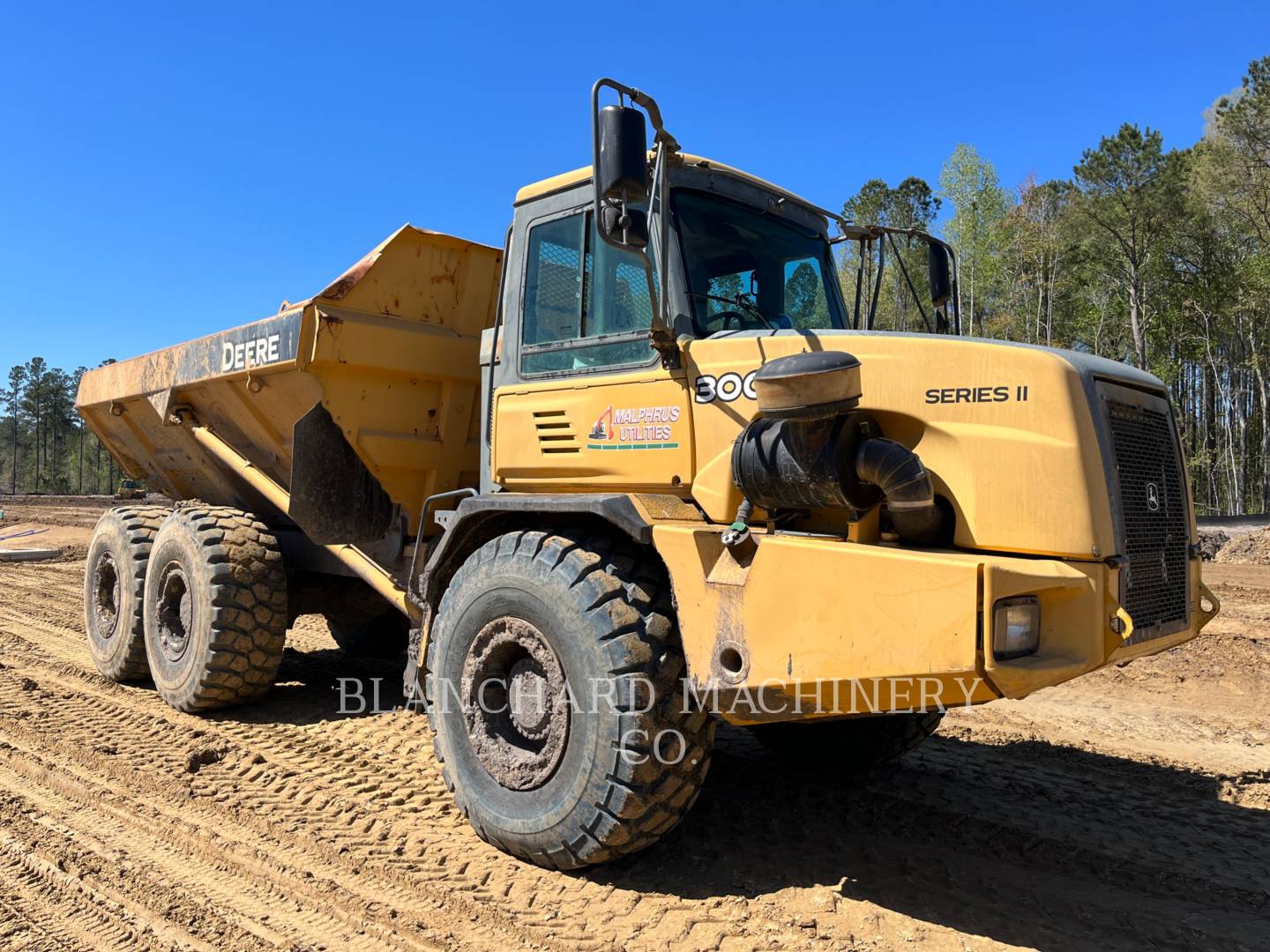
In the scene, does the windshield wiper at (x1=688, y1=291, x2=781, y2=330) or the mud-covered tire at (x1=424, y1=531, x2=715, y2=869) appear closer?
the mud-covered tire at (x1=424, y1=531, x2=715, y2=869)

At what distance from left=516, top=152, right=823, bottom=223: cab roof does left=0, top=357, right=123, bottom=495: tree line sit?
85.6 metres

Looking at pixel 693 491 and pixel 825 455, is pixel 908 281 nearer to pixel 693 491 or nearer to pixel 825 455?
pixel 693 491

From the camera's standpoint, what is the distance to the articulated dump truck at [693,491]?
9.35 ft

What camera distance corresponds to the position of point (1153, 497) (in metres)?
3.23

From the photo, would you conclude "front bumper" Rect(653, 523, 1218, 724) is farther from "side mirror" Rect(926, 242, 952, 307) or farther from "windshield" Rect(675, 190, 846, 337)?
"side mirror" Rect(926, 242, 952, 307)

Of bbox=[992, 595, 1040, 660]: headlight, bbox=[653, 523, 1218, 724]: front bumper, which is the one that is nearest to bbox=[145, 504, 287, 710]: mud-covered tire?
bbox=[653, 523, 1218, 724]: front bumper

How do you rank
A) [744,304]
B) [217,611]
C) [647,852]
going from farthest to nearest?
[217,611] → [744,304] → [647,852]

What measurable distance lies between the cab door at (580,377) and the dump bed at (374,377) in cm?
120

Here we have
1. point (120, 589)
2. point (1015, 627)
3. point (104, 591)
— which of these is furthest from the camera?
point (104, 591)

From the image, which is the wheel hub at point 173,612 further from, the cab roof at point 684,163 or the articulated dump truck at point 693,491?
the cab roof at point 684,163

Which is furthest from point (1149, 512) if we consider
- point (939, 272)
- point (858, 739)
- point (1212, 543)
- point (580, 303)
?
point (1212, 543)

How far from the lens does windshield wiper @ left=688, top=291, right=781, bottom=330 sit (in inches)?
148

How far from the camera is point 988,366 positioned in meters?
2.99

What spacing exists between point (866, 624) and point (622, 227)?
64.2 inches
